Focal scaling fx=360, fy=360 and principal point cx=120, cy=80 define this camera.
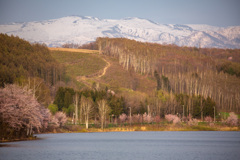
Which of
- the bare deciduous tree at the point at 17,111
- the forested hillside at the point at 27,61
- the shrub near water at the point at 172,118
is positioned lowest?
the shrub near water at the point at 172,118

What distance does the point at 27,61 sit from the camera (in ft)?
501

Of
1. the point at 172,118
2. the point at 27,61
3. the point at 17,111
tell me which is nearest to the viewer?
the point at 17,111

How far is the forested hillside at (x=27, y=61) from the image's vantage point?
143250mm

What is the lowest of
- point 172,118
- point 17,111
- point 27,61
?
point 172,118

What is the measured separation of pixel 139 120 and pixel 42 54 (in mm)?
72160

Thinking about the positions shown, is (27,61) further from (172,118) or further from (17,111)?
(17,111)

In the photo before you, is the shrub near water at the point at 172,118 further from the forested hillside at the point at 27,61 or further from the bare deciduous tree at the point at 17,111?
the bare deciduous tree at the point at 17,111

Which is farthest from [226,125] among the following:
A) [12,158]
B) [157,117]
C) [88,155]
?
[12,158]

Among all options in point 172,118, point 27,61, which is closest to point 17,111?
point 172,118

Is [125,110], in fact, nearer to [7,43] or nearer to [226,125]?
[226,125]

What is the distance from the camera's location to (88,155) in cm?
4759

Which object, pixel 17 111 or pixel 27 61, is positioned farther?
pixel 27 61

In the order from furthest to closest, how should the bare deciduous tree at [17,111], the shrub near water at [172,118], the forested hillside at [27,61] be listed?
1. the forested hillside at [27,61]
2. the shrub near water at [172,118]
3. the bare deciduous tree at [17,111]

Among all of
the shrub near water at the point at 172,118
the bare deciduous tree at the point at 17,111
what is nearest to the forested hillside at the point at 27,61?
the shrub near water at the point at 172,118
